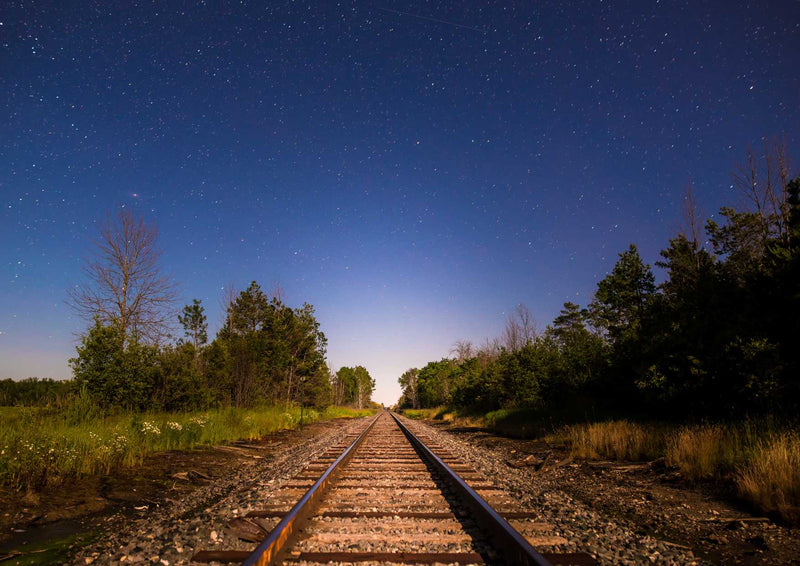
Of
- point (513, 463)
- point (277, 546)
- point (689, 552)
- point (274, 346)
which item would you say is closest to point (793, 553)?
point (689, 552)

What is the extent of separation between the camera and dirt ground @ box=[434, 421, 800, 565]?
3637mm

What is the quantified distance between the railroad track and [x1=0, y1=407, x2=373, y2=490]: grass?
3408 mm

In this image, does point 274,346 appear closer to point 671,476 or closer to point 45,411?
point 45,411

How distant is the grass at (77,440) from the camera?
17.9 ft

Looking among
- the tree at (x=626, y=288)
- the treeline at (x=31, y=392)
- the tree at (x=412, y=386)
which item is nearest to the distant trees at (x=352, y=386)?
the tree at (x=412, y=386)

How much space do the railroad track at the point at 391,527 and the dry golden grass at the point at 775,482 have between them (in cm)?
276

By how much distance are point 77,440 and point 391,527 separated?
6.01m

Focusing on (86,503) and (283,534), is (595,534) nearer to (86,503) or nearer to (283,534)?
(283,534)

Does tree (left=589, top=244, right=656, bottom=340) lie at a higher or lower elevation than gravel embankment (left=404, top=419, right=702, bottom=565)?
higher

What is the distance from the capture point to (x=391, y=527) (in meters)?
3.59

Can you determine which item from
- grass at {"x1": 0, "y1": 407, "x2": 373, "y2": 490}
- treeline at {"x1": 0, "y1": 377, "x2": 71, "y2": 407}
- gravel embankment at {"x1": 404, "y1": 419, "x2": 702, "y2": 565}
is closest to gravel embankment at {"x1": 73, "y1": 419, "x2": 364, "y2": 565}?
grass at {"x1": 0, "y1": 407, "x2": 373, "y2": 490}

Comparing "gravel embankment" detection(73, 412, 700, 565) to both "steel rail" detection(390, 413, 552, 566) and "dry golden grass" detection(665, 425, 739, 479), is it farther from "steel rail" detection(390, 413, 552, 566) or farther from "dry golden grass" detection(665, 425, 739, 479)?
"dry golden grass" detection(665, 425, 739, 479)

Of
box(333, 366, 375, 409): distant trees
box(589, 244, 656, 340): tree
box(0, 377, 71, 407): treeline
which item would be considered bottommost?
box(333, 366, 375, 409): distant trees

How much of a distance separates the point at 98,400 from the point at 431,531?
39.4 feet
